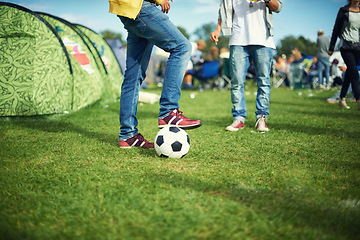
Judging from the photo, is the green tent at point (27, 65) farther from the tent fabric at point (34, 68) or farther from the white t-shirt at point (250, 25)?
the white t-shirt at point (250, 25)

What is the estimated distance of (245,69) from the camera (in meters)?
3.97

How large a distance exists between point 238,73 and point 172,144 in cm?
186

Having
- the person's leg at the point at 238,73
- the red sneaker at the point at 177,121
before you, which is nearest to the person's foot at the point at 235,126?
the person's leg at the point at 238,73

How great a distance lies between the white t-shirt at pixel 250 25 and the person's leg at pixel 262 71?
0.33ft

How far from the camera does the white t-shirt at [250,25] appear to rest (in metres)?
3.78

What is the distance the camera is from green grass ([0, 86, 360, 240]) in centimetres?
137

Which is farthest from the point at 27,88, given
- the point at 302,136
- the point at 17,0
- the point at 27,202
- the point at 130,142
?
the point at 302,136

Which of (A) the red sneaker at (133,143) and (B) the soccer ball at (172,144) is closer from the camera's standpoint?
(B) the soccer ball at (172,144)

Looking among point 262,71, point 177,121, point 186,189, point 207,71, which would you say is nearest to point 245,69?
point 262,71

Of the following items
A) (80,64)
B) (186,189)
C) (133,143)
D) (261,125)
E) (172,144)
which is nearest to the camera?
(186,189)

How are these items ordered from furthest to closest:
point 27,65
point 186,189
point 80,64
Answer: point 80,64 → point 27,65 → point 186,189

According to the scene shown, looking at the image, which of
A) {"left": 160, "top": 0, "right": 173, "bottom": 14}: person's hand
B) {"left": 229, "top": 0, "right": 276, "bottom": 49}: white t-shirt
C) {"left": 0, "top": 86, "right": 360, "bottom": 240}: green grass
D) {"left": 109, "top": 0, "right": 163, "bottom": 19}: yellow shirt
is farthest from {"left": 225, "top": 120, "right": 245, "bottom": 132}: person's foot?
{"left": 109, "top": 0, "right": 163, "bottom": 19}: yellow shirt

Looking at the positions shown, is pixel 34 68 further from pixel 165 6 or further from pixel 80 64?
pixel 165 6

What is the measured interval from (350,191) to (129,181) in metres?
1.38
